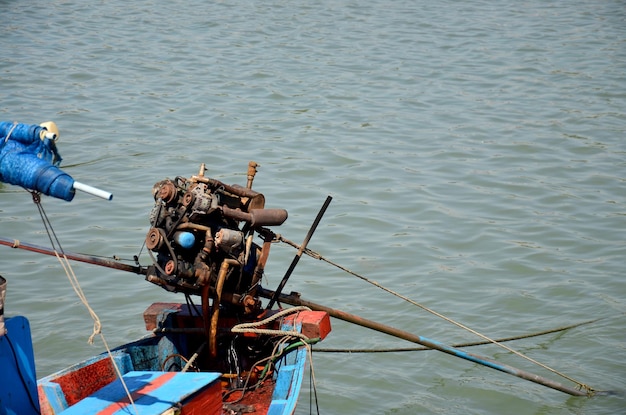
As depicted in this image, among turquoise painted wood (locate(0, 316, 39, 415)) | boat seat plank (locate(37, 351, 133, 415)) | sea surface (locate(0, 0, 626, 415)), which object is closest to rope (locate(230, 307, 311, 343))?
boat seat plank (locate(37, 351, 133, 415))

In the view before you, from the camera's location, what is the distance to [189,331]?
6367 mm

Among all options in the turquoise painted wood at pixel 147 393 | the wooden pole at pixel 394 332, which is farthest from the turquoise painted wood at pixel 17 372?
the wooden pole at pixel 394 332

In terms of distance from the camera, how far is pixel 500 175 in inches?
496

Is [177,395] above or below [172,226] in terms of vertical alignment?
below

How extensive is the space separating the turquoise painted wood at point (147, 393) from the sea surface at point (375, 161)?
2.23m

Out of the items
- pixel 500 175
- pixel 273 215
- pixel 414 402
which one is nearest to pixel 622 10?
pixel 500 175

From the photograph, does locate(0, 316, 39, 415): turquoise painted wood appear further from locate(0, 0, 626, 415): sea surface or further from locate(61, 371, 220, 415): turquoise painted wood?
locate(0, 0, 626, 415): sea surface

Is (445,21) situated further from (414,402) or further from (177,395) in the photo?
(177,395)

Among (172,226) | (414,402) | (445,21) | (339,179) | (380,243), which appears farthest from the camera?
(445,21)

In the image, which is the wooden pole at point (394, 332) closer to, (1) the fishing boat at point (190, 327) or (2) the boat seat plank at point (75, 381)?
(1) the fishing boat at point (190, 327)

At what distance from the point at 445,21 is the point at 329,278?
1168cm

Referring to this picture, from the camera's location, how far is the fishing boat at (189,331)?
15.4 feet

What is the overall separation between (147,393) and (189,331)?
4.63 ft

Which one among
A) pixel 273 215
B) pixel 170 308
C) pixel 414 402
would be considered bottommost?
pixel 414 402
